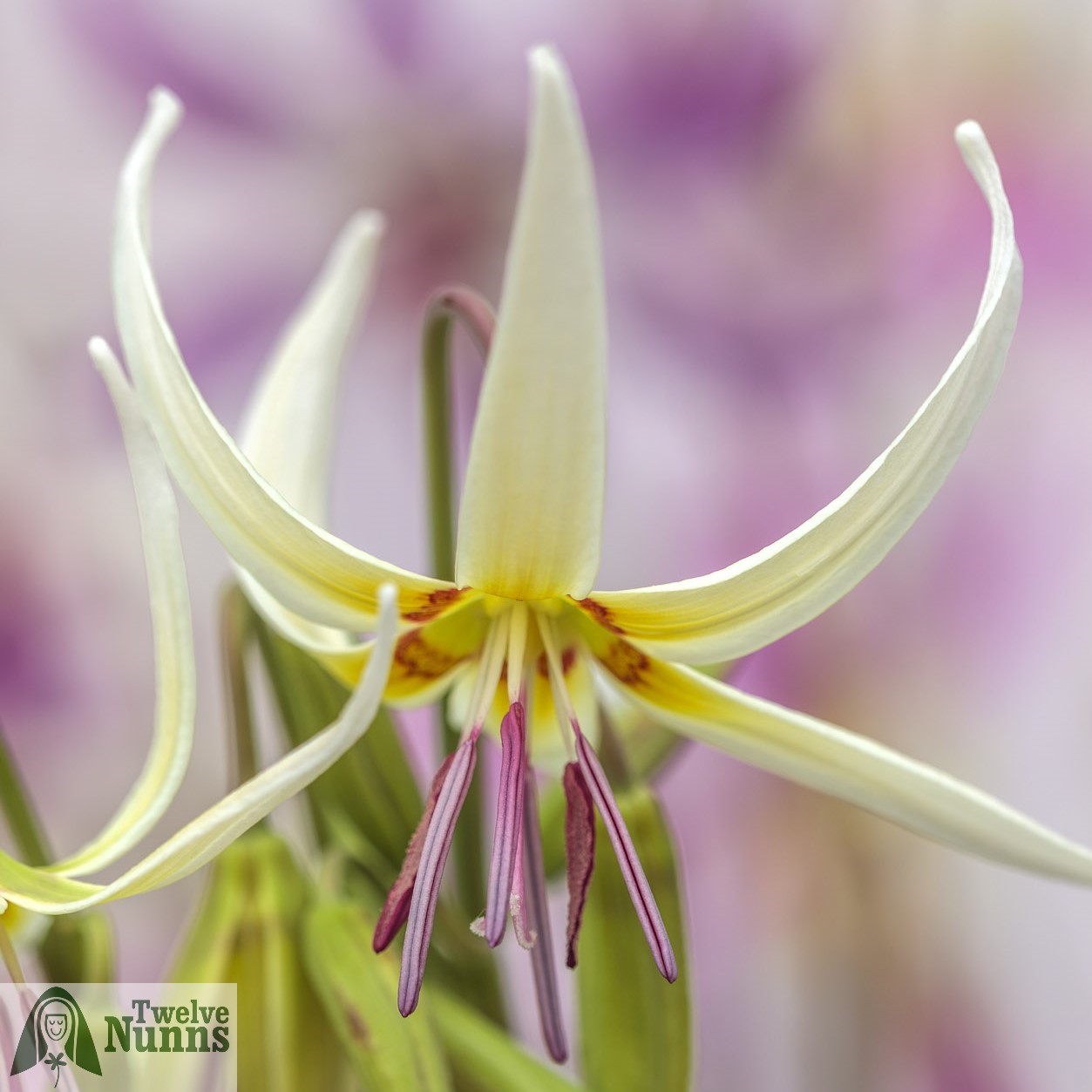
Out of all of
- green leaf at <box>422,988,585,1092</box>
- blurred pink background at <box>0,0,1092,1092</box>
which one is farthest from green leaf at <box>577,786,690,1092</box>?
blurred pink background at <box>0,0,1092,1092</box>

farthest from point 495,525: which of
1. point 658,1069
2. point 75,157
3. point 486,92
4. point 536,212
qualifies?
point 75,157

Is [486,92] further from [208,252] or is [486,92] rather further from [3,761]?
[3,761]

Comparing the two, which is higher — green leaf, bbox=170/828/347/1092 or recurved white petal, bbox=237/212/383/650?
recurved white petal, bbox=237/212/383/650

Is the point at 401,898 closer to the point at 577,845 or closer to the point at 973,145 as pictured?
the point at 577,845

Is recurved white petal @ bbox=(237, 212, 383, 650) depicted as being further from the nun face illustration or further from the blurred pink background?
the blurred pink background

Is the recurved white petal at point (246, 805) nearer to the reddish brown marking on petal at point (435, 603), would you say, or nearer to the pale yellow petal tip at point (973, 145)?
the reddish brown marking on petal at point (435, 603)

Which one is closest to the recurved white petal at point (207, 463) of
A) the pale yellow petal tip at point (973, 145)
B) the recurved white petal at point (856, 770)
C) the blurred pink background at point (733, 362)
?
the recurved white petal at point (856, 770)

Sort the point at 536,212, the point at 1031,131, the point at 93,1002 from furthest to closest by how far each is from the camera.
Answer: the point at 1031,131 < the point at 93,1002 < the point at 536,212
